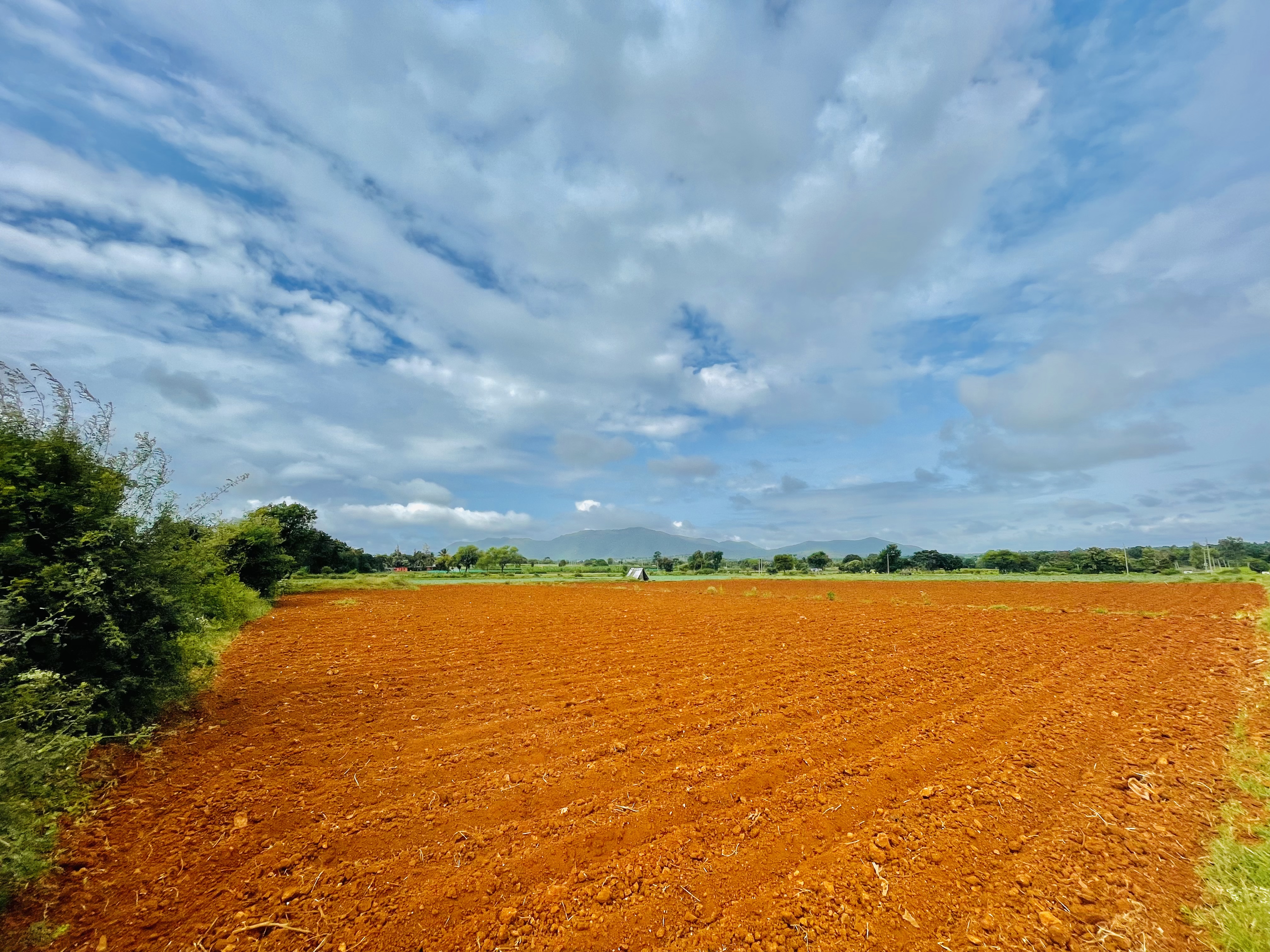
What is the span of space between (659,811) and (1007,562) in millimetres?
111288

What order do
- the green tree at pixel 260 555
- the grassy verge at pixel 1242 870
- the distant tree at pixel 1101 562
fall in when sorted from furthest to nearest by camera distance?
1. the distant tree at pixel 1101 562
2. the green tree at pixel 260 555
3. the grassy verge at pixel 1242 870

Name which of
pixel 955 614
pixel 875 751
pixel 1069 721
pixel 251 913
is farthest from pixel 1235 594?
pixel 251 913

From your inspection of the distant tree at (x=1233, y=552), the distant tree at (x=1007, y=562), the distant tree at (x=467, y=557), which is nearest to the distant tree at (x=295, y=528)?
the distant tree at (x=467, y=557)

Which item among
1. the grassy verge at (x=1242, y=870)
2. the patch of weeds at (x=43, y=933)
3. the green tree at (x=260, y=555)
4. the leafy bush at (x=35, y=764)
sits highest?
the green tree at (x=260, y=555)

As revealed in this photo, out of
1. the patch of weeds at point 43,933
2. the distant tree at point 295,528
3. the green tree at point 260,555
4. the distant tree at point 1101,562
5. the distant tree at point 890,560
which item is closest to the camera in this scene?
the patch of weeds at point 43,933

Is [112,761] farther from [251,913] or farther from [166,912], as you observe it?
[251,913]

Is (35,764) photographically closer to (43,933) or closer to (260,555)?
(43,933)

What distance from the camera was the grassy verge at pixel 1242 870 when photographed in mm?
2959

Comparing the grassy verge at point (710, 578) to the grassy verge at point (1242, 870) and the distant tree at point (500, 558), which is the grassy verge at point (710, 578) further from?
the grassy verge at point (1242, 870)

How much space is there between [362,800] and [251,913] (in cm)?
145

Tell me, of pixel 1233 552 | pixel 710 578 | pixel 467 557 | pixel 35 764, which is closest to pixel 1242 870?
pixel 35 764

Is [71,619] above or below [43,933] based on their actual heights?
above

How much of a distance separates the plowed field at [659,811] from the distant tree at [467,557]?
3481 inches

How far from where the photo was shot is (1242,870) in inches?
140
